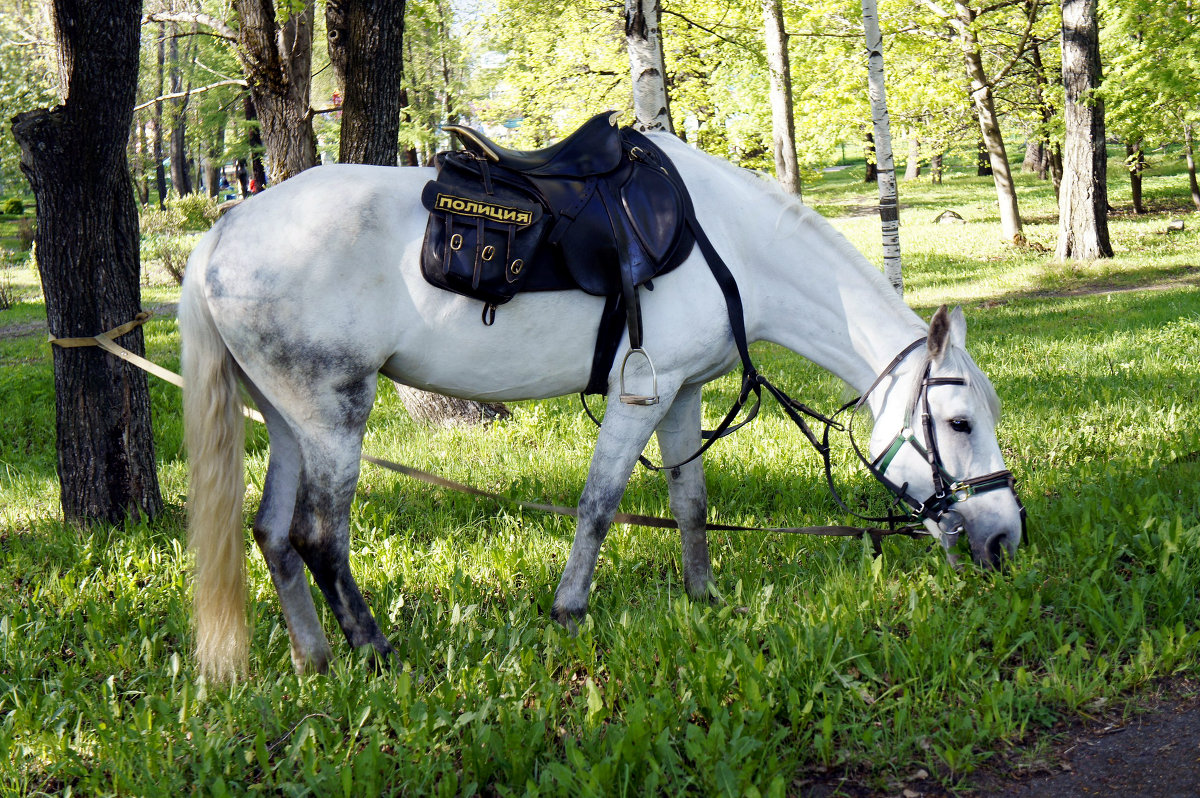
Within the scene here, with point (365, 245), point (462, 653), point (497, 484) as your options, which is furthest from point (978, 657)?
point (497, 484)

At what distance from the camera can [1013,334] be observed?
10.3m

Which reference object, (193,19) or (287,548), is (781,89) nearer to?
(193,19)

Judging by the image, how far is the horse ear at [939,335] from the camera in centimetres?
351

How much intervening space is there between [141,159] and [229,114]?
8.14 m

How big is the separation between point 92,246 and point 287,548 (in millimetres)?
2392

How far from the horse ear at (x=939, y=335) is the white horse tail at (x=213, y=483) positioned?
2683mm

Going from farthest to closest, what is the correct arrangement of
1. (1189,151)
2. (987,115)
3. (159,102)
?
(159,102)
(1189,151)
(987,115)

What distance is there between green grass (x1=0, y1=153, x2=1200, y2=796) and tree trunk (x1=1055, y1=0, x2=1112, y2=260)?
1097cm

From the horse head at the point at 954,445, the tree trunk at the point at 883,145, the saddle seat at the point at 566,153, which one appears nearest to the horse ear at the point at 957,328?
the horse head at the point at 954,445

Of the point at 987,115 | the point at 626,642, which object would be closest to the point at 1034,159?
the point at 987,115

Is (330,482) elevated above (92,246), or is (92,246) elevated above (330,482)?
(92,246)

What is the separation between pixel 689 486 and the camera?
4.33m

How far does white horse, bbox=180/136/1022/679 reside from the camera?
332cm

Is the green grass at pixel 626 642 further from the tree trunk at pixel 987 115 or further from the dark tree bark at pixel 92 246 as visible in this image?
the tree trunk at pixel 987 115
